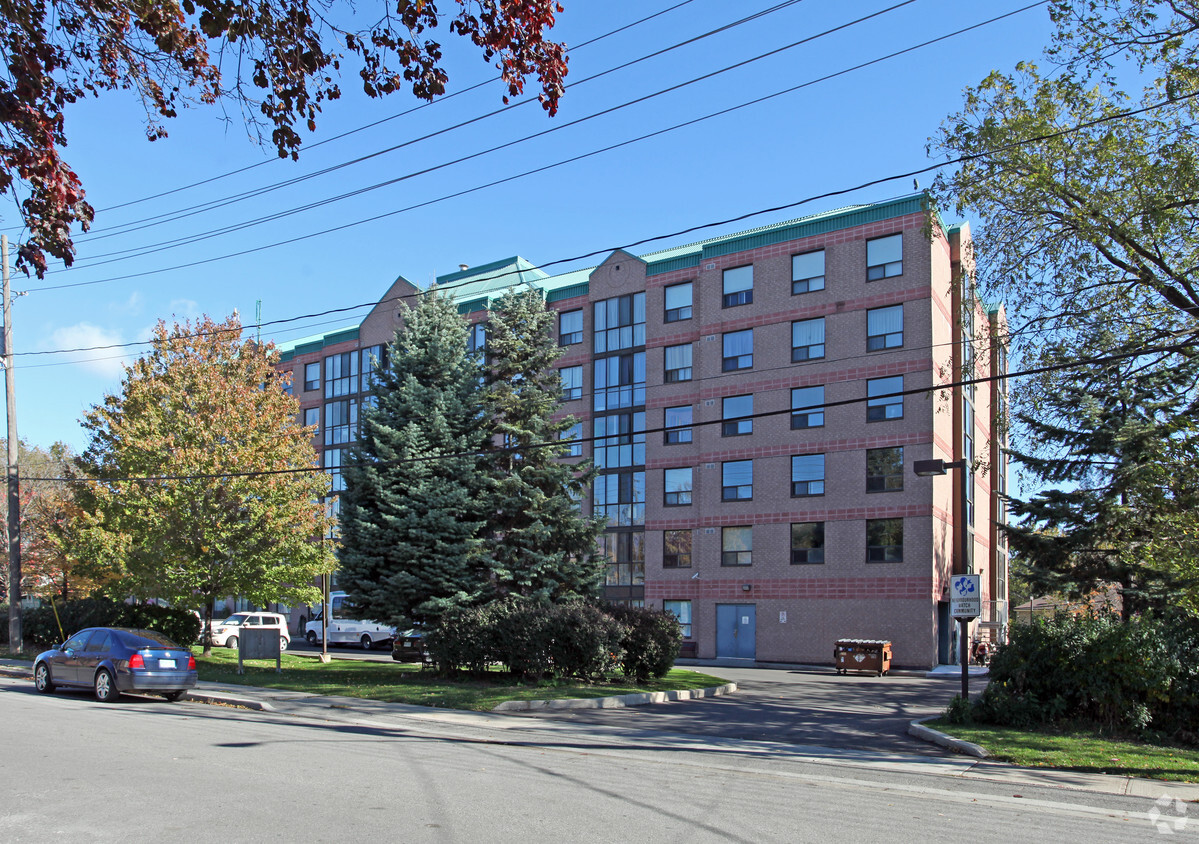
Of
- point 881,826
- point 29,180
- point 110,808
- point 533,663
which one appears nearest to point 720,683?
point 533,663

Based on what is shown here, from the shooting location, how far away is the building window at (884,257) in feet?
124

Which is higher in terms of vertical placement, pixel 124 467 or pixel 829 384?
pixel 829 384

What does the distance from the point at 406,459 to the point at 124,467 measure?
31.7 feet

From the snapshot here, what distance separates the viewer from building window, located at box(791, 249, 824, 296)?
39688 millimetres

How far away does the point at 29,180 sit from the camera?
6535mm

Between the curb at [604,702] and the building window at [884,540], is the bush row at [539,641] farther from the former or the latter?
the building window at [884,540]

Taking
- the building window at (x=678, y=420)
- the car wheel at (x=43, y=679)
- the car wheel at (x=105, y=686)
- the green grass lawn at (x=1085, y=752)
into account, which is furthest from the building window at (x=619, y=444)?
the green grass lawn at (x=1085, y=752)

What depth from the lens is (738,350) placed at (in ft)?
136

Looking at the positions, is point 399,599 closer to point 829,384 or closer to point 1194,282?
point 1194,282

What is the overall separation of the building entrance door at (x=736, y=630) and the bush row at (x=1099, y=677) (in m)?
24.3

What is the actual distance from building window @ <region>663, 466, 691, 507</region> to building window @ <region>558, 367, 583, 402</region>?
272 inches

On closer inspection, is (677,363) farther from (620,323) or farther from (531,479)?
(531,479)

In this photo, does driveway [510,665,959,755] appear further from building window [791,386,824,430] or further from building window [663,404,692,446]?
building window [663,404,692,446]

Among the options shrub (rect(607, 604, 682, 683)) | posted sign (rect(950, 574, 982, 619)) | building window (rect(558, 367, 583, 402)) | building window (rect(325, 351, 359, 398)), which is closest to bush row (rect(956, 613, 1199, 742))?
posted sign (rect(950, 574, 982, 619))
